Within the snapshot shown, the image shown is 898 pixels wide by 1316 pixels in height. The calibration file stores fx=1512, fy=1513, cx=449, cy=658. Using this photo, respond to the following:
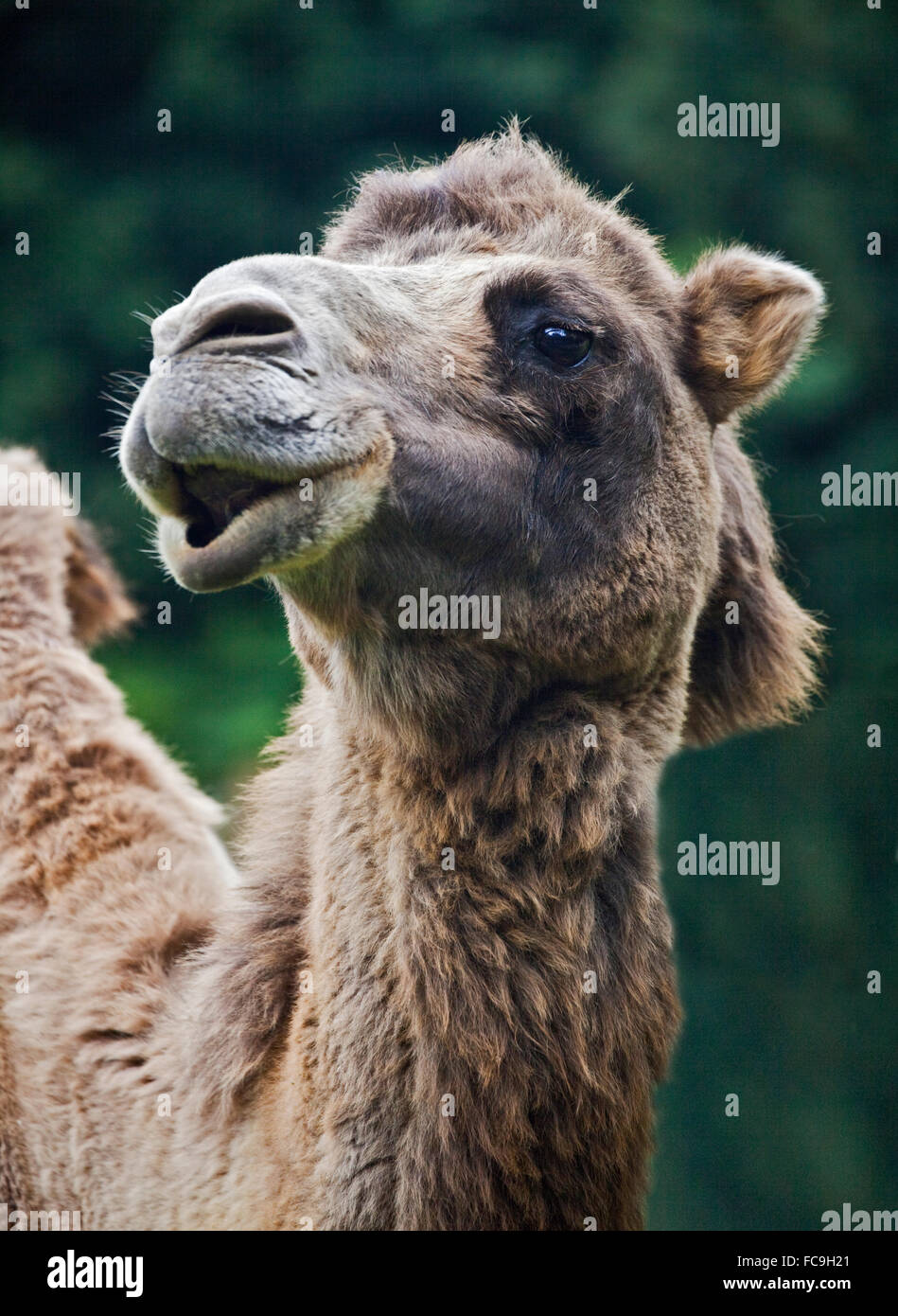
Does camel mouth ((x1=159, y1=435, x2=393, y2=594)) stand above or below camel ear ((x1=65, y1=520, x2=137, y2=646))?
below

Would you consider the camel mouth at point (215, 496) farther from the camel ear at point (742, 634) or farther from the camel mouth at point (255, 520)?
the camel ear at point (742, 634)

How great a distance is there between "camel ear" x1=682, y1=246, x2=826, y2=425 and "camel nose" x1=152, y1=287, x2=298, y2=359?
96 cm

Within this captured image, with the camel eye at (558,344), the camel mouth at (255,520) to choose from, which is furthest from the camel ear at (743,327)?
the camel mouth at (255,520)

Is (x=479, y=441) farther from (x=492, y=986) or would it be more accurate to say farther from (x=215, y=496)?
(x=492, y=986)

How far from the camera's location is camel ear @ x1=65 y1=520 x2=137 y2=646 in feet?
12.1

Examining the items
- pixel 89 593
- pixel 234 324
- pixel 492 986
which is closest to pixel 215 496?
pixel 234 324


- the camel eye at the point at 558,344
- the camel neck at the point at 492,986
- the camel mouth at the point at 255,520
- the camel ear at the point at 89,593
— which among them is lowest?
the camel neck at the point at 492,986

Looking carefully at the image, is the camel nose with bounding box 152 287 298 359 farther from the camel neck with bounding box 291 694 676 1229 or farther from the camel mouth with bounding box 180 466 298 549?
the camel neck with bounding box 291 694 676 1229

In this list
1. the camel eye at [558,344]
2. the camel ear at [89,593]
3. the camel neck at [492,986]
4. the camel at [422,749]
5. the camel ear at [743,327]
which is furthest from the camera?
the camel ear at [89,593]

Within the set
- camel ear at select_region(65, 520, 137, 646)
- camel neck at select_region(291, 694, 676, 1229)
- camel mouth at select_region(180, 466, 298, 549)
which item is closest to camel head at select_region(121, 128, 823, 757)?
camel mouth at select_region(180, 466, 298, 549)

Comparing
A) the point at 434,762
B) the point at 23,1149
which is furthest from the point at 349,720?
the point at 23,1149

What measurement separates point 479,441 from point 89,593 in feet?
5.26

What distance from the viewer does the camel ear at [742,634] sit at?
2990mm

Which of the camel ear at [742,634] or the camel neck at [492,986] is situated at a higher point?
the camel ear at [742,634]
